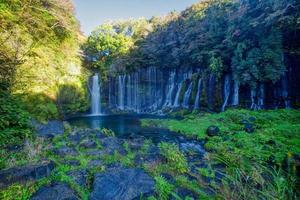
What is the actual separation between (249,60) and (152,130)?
27.0 ft

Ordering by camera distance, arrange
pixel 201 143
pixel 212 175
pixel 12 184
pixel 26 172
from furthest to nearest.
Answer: pixel 201 143 < pixel 212 175 < pixel 26 172 < pixel 12 184

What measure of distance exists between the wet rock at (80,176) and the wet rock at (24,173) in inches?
20.0

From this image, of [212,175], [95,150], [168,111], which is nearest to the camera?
[212,175]

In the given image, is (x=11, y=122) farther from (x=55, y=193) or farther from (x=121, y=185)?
(x=121, y=185)

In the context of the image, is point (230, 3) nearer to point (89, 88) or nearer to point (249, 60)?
point (249, 60)

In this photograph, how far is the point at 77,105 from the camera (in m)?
19.6

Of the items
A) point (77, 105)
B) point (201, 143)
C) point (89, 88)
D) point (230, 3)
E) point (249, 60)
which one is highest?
point (230, 3)

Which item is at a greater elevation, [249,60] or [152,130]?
[249,60]

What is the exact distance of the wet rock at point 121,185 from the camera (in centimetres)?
371

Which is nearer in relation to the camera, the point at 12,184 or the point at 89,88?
the point at 12,184

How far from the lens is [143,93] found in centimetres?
2297

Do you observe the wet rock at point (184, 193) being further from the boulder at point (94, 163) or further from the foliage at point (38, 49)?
the foliage at point (38, 49)

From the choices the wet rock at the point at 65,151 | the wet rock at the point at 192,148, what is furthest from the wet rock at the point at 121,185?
the wet rock at the point at 192,148

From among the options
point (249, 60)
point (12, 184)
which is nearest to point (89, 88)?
point (249, 60)
